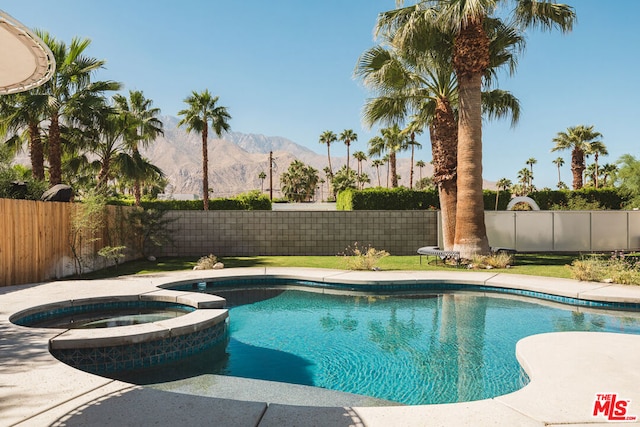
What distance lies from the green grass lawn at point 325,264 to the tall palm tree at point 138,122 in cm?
694

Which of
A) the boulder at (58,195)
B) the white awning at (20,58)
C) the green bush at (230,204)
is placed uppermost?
the white awning at (20,58)

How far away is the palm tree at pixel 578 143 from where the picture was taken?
41016mm

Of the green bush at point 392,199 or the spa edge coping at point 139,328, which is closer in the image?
the spa edge coping at point 139,328

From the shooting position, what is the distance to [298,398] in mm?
4602

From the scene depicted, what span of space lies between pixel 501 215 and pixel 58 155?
16.5 meters

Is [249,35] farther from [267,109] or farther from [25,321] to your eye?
[25,321]

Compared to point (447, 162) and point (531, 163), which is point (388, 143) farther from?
point (531, 163)

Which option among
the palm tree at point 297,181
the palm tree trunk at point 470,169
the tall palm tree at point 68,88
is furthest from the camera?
the palm tree at point 297,181

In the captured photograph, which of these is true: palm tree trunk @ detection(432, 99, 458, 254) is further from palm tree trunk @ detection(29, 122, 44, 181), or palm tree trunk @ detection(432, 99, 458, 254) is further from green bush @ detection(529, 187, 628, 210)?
palm tree trunk @ detection(29, 122, 44, 181)

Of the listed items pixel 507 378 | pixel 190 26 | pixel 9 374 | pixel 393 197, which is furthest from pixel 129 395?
pixel 190 26

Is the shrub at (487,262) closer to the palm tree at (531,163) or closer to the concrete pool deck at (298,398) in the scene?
the concrete pool deck at (298,398)

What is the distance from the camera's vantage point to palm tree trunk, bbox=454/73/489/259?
12875 mm

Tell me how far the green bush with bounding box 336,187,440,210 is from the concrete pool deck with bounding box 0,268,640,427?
50.9ft

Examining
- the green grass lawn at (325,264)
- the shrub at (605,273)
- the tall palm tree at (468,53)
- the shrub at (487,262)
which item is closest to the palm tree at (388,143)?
the green grass lawn at (325,264)
